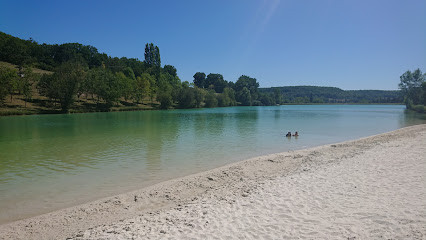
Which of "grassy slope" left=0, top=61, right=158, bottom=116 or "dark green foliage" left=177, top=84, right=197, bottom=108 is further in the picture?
"dark green foliage" left=177, top=84, right=197, bottom=108

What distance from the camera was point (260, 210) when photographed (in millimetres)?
6883

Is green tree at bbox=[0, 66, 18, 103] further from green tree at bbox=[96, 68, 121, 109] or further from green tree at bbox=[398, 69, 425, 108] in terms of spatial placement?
green tree at bbox=[398, 69, 425, 108]

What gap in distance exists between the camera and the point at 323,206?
7051 millimetres

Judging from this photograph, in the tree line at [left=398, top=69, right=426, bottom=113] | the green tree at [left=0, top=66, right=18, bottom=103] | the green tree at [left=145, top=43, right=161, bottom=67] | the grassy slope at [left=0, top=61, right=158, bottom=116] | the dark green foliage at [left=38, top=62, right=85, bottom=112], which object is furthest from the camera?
the green tree at [left=145, top=43, right=161, bottom=67]

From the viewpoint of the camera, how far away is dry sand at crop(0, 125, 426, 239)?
562 centimetres

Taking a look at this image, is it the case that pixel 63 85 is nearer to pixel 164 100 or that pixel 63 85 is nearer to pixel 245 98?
pixel 164 100

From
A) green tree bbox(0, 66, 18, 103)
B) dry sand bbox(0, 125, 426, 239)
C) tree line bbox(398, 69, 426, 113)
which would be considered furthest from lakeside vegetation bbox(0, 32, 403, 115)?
tree line bbox(398, 69, 426, 113)

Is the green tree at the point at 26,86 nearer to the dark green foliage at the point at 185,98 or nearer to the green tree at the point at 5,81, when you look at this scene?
the green tree at the point at 5,81

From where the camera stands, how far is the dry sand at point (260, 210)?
5.62 meters

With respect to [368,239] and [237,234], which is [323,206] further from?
[237,234]

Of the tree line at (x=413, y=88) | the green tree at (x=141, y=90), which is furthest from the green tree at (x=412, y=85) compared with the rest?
the green tree at (x=141, y=90)

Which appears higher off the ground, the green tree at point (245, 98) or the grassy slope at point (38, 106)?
the green tree at point (245, 98)

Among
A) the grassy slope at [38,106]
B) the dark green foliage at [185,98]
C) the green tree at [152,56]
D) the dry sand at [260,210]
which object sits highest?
the green tree at [152,56]

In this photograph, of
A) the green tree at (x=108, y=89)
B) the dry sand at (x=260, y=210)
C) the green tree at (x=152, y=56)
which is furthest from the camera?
the green tree at (x=152, y=56)
